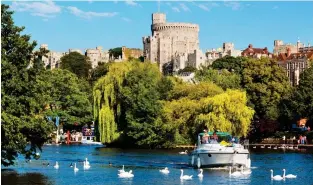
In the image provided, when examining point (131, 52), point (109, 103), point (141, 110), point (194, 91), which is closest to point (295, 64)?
point (194, 91)

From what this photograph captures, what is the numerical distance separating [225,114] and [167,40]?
102 m

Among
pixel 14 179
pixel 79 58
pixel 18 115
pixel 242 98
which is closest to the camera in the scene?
pixel 18 115

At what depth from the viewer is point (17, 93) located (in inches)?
1137

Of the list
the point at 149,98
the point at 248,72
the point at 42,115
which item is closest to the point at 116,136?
the point at 149,98

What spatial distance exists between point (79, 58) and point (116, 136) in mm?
77231

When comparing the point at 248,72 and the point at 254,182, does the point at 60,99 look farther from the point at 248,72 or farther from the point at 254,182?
the point at 254,182

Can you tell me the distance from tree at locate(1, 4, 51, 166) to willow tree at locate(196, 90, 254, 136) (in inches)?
1017

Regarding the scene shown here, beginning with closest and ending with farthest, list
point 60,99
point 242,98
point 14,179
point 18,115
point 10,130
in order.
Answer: point 10,130 < point 18,115 < point 14,179 < point 242,98 < point 60,99

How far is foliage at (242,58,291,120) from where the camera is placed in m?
72.2

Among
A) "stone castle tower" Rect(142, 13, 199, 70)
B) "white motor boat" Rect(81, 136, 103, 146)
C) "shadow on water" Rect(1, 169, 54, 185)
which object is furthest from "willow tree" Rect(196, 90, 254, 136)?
"stone castle tower" Rect(142, 13, 199, 70)

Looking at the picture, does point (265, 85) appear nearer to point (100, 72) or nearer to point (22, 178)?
point (100, 72)

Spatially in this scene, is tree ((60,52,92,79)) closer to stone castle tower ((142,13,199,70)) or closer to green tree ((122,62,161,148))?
stone castle tower ((142,13,199,70))

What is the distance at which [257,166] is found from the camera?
1630 inches

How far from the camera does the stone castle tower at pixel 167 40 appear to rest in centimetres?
15488
